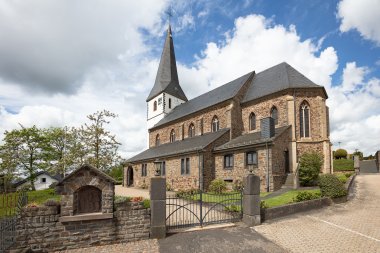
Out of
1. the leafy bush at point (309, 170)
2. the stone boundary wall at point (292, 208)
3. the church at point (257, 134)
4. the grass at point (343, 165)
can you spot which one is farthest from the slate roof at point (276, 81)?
the grass at point (343, 165)

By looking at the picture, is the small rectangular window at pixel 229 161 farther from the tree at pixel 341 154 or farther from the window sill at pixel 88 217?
the tree at pixel 341 154

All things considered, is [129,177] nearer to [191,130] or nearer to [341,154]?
[191,130]

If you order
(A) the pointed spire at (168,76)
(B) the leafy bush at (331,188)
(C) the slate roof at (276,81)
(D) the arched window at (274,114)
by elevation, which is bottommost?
(B) the leafy bush at (331,188)

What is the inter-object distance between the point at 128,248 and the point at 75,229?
6.26 ft

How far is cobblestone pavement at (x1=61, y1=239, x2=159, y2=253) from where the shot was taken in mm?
7473

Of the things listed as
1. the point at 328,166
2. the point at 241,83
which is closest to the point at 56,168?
the point at 241,83

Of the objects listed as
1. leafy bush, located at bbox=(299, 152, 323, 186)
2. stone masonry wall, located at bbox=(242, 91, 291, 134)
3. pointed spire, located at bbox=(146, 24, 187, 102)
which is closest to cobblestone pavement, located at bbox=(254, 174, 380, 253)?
leafy bush, located at bbox=(299, 152, 323, 186)

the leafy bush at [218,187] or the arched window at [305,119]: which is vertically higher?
the arched window at [305,119]

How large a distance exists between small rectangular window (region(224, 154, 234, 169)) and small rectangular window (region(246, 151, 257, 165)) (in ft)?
5.29

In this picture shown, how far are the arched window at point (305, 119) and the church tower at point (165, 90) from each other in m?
24.1

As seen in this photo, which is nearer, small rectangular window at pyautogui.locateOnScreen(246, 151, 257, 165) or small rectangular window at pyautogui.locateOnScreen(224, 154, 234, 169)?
small rectangular window at pyautogui.locateOnScreen(246, 151, 257, 165)

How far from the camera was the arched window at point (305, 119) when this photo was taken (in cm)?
2109

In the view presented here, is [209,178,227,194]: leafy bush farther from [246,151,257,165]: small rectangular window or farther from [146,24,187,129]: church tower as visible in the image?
[146,24,187,129]: church tower

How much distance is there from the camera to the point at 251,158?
62.4 feet
